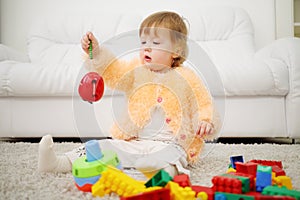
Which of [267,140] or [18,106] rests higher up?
[18,106]

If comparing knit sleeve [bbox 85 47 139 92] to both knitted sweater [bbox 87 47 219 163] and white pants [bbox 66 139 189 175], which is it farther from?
white pants [bbox 66 139 189 175]

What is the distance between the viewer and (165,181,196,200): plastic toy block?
58 cm

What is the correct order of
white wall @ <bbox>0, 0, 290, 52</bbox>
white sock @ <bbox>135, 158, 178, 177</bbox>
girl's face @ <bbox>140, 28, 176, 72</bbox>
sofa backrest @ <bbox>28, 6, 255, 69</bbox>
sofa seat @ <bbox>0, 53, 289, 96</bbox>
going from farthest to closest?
white wall @ <bbox>0, 0, 290, 52</bbox> → sofa backrest @ <bbox>28, 6, 255, 69</bbox> → sofa seat @ <bbox>0, 53, 289, 96</bbox> → girl's face @ <bbox>140, 28, 176, 72</bbox> → white sock @ <bbox>135, 158, 178, 177</bbox>

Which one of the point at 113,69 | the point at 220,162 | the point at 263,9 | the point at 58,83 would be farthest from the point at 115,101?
the point at 263,9

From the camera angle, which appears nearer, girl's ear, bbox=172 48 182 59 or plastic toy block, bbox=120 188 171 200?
plastic toy block, bbox=120 188 171 200

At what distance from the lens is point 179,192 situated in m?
0.58

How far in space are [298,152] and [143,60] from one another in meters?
0.59

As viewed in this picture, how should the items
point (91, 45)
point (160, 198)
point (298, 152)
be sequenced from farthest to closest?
1. point (298, 152)
2. point (91, 45)
3. point (160, 198)

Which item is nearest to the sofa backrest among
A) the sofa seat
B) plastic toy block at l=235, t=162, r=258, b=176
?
the sofa seat

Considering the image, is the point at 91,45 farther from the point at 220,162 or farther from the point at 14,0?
the point at 14,0

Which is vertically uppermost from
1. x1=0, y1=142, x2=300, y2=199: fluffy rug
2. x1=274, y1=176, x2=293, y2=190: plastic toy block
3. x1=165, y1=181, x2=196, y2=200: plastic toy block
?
x1=165, y1=181, x2=196, y2=200: plastic toy block

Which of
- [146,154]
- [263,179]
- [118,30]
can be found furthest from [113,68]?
[118,30]

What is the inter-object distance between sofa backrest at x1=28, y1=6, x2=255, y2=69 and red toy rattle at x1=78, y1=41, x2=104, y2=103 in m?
1.10

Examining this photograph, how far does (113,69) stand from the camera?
2.98ft
